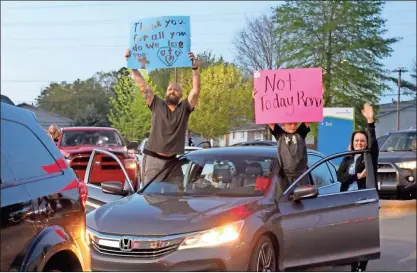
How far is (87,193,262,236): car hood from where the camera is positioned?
19.6ft

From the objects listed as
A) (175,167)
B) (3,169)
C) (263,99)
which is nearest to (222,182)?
(175,167)

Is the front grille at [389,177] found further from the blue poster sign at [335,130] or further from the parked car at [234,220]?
the blue poster sign at [335,130]

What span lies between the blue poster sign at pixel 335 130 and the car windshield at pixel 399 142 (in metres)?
6.38

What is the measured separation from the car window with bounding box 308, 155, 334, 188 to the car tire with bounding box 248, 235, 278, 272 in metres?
1.39

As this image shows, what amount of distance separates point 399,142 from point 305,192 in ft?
35.4

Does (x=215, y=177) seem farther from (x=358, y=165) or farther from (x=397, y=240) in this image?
(x=397, y=240)

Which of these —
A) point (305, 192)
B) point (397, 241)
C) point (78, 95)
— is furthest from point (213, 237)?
point (78, 95)

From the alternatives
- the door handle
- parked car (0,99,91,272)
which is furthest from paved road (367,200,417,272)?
parked car (0,99,91,272)

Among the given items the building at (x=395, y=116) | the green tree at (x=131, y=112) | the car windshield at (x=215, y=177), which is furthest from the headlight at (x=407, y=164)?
the building at (x=395, y=116)

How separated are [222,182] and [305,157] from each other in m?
0.94

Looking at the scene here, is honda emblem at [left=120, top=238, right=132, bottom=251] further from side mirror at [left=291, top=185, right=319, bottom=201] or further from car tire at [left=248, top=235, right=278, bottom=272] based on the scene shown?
side mirror at [left=291, top=185, right=319, bottom=201]

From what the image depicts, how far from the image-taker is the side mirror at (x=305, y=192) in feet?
21.9

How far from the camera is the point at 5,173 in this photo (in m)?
3.78

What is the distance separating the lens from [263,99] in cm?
792
